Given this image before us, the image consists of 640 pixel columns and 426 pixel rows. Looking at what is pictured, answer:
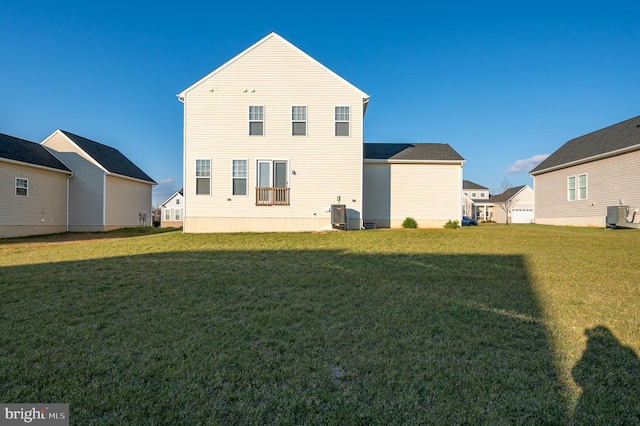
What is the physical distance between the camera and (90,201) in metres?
21.5

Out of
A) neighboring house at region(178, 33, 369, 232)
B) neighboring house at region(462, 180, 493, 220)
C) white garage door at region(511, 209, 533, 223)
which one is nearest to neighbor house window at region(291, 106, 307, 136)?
neighboring house at region(178, 33, 369, 232)

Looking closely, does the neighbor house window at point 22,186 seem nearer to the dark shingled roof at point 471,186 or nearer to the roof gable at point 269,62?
the roof gable at point 269,62

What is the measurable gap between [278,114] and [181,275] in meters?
10.5

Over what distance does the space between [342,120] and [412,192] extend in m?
5.45

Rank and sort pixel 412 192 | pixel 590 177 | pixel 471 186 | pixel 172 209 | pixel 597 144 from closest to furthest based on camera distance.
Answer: pixel 412 192 < pixel 590 177 < pixel 597 144 < pixel 172 209 < pixel 471 186

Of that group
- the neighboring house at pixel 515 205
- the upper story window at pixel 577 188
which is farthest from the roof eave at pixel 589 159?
the neighboring house at pixel 515 205

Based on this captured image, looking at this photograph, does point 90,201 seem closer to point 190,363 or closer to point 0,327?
point 0,327

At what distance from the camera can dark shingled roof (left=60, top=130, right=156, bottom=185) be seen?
22.1 metres

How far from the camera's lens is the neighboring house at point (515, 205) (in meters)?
42.9

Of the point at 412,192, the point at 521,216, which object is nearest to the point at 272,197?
the point at 412,192

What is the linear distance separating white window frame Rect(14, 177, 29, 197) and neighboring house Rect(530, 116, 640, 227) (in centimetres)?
3088

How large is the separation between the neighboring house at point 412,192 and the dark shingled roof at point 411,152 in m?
0.10

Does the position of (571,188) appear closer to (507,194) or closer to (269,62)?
(269,62)

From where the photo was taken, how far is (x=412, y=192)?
59.3 feet
